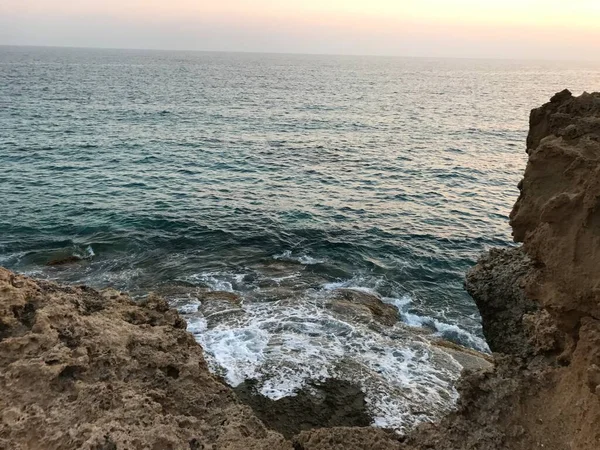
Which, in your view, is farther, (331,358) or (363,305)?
(363,305)

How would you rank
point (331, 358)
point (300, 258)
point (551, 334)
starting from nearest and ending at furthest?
point (551, 334), point (331, 358), point (300, 258)

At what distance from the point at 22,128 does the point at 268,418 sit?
139 ft

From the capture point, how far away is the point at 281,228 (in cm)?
2381

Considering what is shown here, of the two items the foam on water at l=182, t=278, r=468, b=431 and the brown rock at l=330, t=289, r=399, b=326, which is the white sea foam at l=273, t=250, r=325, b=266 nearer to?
the brown rock at l=330, t=289, r=399, b=326

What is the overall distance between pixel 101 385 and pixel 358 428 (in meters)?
4.22

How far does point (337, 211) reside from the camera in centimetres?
2634

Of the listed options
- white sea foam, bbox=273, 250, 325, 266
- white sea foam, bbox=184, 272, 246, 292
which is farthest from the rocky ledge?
white sea foam, bbox=273, 250, 325, 266

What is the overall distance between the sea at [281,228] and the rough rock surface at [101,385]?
423cm

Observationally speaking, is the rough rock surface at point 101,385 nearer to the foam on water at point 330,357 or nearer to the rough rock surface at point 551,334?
the rough rock surface at point 551,334

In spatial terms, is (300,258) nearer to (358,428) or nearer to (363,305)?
(363,305)

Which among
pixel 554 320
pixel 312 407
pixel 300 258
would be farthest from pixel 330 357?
pixel 300 258

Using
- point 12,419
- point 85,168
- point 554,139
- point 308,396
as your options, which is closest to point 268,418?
point 308,396

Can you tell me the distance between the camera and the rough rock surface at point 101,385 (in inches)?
249

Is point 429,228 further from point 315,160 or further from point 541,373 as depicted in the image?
point 541,373
